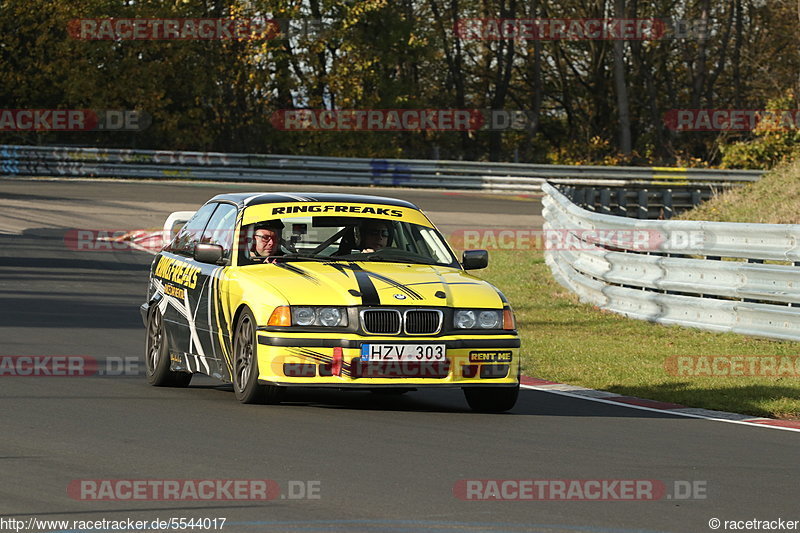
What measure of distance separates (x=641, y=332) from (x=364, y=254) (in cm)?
568

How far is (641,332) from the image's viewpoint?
15.5 metres

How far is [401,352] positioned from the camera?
9547 millimetres

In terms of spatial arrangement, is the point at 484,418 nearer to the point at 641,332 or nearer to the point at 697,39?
the point at 641,332

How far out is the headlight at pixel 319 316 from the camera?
956 cm

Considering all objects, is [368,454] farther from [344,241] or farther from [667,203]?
[667,203]

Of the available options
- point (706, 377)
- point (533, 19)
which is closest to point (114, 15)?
point (533, 19)

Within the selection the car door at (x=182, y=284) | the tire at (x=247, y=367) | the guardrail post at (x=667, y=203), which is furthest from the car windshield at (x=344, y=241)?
the guardrail post at (x=667, y=203)

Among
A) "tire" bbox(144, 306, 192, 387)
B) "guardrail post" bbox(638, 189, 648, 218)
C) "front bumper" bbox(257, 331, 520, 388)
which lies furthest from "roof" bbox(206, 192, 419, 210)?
"guardrail post" bbox(638, 189, 648, 218)

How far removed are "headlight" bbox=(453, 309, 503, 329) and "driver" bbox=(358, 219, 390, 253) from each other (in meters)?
1.28

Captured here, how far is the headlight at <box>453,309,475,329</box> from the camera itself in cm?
976

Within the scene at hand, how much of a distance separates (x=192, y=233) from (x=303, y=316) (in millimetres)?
2558

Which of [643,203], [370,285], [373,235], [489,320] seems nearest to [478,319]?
[489,320]

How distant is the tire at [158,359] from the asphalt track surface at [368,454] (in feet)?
0.42

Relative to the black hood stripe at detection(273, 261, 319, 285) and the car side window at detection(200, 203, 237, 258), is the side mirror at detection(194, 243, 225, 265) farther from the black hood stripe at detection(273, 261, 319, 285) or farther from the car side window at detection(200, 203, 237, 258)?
the black hood stripe at detection(273, 261, 319, 285)
